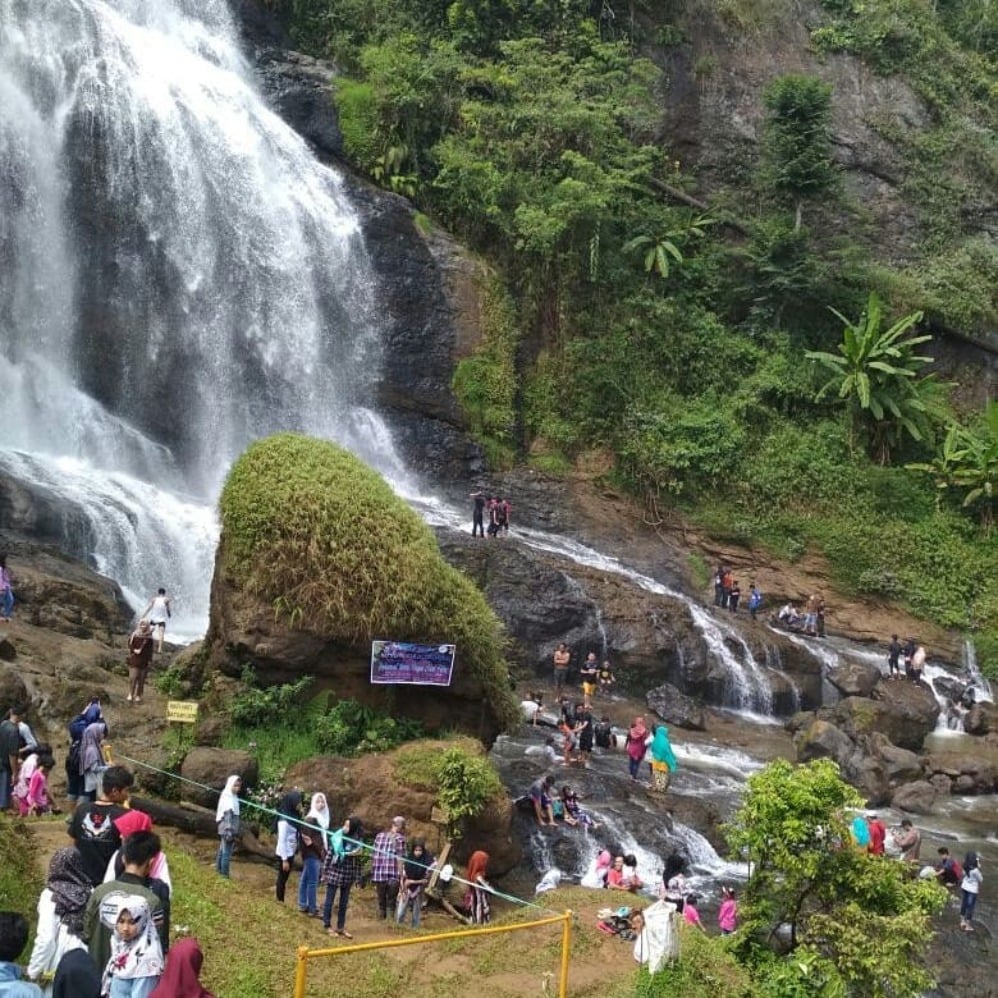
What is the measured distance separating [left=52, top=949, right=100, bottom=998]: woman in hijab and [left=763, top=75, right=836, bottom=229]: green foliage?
30.5 m

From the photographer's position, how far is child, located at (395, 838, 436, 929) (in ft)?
32.0

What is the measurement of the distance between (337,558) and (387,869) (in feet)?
12.1

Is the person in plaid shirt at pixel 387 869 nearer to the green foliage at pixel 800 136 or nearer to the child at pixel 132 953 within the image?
the child at pixel 132 953

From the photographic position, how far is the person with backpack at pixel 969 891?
13133 mm

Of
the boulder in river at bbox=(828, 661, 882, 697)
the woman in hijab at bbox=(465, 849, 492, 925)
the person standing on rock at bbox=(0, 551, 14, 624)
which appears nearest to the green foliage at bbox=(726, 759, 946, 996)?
the woman in hijab at bbox=(465, 849, 492, 925)

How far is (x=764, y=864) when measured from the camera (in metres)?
8.54

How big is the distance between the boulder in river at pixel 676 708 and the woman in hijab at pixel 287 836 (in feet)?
38.0

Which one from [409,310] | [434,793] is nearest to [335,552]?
[434,793]

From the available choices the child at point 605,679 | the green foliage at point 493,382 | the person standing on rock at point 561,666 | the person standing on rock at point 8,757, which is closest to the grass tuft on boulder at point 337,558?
the person standing on rock at point 8,757

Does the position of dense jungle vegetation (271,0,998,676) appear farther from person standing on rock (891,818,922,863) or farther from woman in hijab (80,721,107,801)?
woman in hijab (80,721,107,801)

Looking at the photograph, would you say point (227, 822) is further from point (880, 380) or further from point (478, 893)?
point (880, 380)

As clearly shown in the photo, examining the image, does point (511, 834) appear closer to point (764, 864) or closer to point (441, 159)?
point (764, 864)

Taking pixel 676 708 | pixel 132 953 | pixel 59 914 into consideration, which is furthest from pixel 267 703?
pixel 676 708

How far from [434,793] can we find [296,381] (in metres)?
17.0
